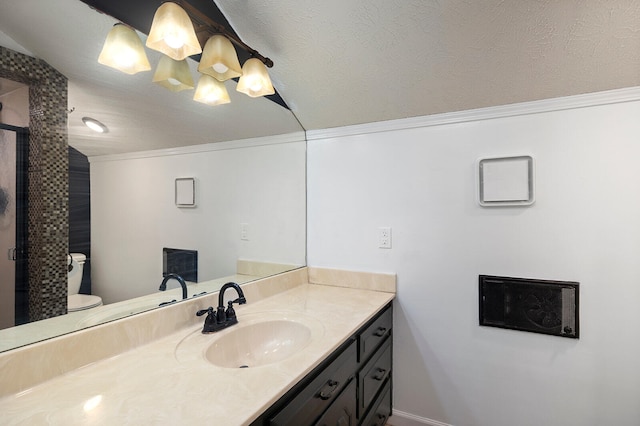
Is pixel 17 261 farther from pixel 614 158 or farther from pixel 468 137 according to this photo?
pixel 614 158

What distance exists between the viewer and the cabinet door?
112 centimetres

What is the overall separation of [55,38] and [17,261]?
0.68 m

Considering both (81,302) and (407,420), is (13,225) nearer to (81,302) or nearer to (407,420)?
(81,302)

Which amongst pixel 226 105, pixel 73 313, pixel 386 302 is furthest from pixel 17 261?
pixel 386 302

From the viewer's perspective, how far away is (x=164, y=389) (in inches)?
33.5

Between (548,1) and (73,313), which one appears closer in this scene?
(73,313)

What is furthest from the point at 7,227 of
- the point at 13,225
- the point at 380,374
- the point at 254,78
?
the point at 380,374

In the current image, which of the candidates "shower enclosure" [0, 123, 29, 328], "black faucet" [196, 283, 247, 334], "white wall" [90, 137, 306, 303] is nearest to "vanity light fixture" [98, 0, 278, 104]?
"white wall" [90, 137, 306, 303]

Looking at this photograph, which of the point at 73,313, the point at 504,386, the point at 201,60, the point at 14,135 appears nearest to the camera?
the point at 14,135

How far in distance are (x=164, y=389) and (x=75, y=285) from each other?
50cm

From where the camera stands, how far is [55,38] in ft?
3.22

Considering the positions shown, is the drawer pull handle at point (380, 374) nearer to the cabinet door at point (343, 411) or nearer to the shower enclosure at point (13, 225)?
the cabinet door at point (343, 411)

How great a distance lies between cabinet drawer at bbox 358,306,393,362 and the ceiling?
115cm

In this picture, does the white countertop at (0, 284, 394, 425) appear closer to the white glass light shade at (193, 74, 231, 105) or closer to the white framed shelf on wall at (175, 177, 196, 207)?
the white framed shelf on wall at (175, 177, 196, 207)
